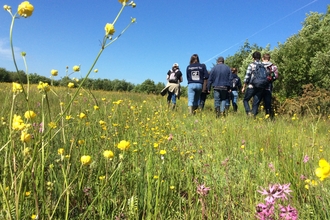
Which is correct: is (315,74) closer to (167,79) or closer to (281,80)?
(281,80)

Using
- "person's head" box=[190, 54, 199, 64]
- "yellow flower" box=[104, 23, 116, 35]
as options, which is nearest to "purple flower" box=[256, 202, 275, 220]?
"yellow flower" box=[104, 23, 116, 35]

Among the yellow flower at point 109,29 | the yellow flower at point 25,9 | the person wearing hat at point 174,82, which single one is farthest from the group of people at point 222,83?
the yellow flower at point 25,9

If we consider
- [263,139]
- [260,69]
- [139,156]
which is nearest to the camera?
[139,156]

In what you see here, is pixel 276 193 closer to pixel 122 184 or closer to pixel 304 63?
pixel 122 184

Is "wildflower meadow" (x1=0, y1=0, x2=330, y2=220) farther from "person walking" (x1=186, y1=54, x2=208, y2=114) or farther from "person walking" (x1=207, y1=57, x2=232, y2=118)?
"person walking" (x1=186, y1=54, x2=208, y2=114)

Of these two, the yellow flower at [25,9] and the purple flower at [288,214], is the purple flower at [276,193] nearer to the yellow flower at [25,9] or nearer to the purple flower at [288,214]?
the purple flower at [288,214]

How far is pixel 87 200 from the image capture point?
1.42 meters

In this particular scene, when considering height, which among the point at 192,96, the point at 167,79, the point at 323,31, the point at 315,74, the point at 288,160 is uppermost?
the point at 323,31

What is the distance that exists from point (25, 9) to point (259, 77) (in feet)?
16.7

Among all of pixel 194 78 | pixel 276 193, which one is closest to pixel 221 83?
pixel 194 78

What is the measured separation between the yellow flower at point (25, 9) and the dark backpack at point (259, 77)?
502 cm

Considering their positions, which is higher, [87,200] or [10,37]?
[10,37]

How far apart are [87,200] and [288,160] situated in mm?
1533

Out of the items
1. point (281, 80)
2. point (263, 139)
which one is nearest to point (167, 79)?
point (263, 139)
